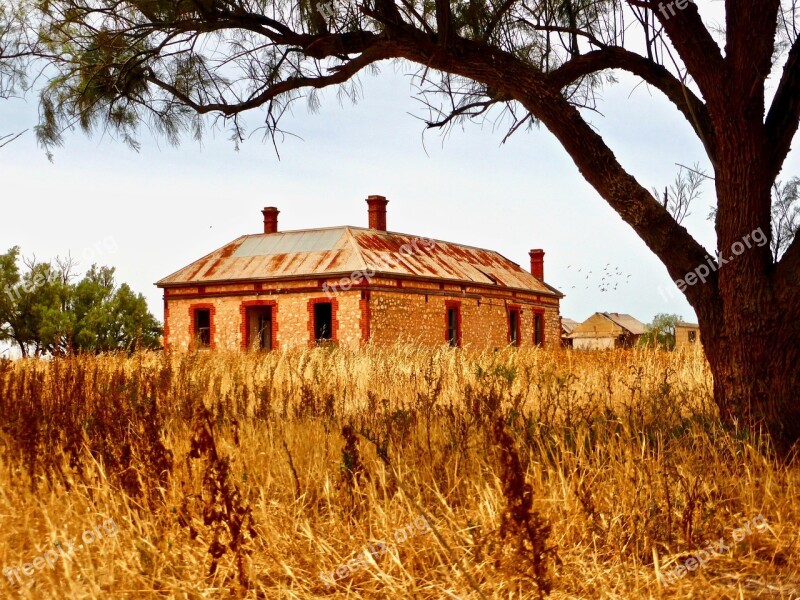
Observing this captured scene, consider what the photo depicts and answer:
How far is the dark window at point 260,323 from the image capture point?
79.9 feet

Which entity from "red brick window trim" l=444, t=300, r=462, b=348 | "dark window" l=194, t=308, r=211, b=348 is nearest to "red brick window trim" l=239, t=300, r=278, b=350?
"dark window" l=194, t=308, r=211, b=348

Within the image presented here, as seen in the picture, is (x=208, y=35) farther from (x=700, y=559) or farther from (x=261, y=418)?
(x=700, y=559)

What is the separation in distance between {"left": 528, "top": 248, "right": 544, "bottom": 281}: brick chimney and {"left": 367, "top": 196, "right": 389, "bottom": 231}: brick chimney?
936 centimetres

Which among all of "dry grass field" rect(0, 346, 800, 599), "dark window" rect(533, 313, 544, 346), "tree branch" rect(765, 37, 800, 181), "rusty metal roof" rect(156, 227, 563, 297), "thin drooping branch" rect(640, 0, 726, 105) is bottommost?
"dry grass field" rect(0, 346, 800, 599)

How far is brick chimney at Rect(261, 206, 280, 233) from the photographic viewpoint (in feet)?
88.0

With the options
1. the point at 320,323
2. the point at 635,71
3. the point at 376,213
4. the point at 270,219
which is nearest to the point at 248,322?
the point at 320,323

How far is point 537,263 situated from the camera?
1303 inches

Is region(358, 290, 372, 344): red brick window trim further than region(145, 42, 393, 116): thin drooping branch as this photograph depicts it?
Yes

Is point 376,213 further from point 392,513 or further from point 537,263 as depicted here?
point 392,513

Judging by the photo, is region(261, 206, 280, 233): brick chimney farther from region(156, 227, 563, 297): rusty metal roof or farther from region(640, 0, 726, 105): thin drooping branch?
region(640, 0, 726, 105): thin drooping branch

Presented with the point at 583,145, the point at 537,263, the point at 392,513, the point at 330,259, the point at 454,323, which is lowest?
the point at 392,513

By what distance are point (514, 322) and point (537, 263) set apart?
5.17 metres

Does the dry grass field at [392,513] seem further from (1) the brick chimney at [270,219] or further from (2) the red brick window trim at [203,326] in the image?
(1) the brick chimney at [270,219]

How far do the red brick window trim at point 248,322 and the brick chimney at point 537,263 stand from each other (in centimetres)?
1296
